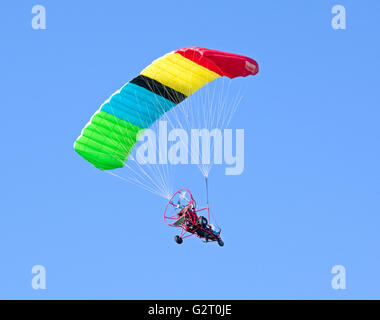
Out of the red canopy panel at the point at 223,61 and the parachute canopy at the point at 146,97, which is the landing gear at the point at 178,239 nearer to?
the parachute canopy at the point at 146,97

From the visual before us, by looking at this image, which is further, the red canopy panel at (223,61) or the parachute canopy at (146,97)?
the parachute canopy at (146,97)

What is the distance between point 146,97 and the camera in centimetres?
3894

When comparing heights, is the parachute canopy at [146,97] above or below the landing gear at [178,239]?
above

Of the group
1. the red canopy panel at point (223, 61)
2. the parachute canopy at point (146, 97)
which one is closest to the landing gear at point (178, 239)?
the parachute canopy at point (146, 97)

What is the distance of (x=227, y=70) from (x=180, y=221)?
5208mm

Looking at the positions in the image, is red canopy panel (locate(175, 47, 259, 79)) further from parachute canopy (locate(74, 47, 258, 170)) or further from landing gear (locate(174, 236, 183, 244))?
landing gear (locate(174, 236, 183, 244))

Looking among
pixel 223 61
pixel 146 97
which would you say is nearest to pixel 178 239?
pixel 146 97

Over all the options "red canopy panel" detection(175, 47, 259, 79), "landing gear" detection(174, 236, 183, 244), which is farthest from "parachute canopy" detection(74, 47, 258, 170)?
"landing gear" detection(174, 236, 183, 244)

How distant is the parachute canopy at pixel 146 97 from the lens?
3781 cm

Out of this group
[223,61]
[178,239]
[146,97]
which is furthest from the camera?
[146,97]

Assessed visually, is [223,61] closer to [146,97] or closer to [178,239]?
[146,97]
